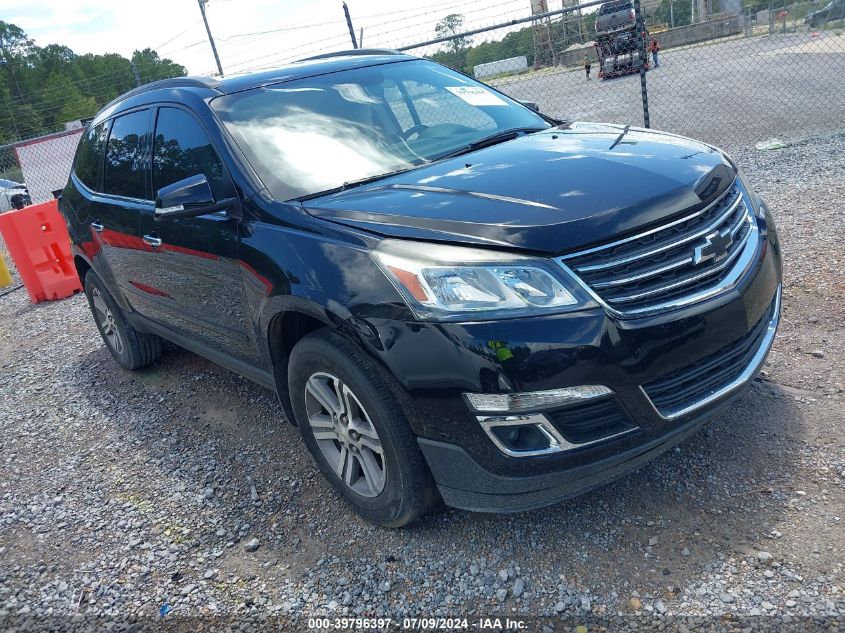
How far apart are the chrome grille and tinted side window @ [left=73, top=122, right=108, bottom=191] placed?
3622mm

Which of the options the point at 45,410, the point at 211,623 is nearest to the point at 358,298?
the point at 211,623

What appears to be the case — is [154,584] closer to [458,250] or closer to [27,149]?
[458,250]

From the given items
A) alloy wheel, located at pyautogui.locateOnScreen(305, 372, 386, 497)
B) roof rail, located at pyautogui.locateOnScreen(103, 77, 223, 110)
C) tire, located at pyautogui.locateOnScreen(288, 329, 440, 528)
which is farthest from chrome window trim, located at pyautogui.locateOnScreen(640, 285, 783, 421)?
roof rail, located at pyautogui.locateOnScreen(103, 77, 223, 110)

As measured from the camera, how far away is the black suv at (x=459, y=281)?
2.36 m

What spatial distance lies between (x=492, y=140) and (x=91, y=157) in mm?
2940

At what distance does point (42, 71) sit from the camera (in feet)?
187

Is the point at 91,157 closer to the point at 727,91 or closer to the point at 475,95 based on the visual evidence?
the point at 475,95

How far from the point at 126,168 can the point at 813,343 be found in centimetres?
401

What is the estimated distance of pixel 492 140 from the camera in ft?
11.8

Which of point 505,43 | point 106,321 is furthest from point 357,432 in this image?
point 505,43

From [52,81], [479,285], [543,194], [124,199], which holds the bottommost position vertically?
[479,285]

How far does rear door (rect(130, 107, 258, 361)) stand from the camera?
334cm

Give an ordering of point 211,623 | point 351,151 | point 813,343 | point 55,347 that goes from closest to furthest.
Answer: point 211,623
point 351,151
point 813,343
point 55,347

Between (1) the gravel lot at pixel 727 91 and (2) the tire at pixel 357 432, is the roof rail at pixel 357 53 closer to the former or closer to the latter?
(2) the tire at pixel 357 432
